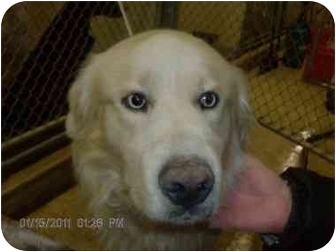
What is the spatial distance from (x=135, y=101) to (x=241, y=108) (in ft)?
1.48

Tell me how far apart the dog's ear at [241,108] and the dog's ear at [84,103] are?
464mm

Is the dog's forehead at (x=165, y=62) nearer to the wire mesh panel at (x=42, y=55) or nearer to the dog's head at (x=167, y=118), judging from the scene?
the dog's head at (x=167, y=118)

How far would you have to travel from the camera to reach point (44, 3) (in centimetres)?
272

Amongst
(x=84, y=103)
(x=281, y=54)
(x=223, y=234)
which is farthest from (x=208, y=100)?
(x=281, y=54)

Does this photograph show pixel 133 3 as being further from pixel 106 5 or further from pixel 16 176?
pixel 16 176

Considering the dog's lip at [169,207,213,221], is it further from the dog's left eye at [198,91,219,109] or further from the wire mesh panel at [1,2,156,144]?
the wire mesh panel at [1,2,156,144]

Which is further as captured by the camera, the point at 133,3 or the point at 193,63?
the point at 133,3

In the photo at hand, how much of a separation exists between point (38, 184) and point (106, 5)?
1000mm

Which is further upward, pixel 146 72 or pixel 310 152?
pixel 146 72

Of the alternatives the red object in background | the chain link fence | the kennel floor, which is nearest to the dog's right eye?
the kennel floor

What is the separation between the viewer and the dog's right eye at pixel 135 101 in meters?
1.52

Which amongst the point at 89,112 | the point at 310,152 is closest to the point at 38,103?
the point at 89,112

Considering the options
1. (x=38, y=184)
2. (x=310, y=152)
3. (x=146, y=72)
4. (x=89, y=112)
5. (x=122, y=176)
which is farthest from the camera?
(x=310, y=152)

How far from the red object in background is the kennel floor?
54cm
